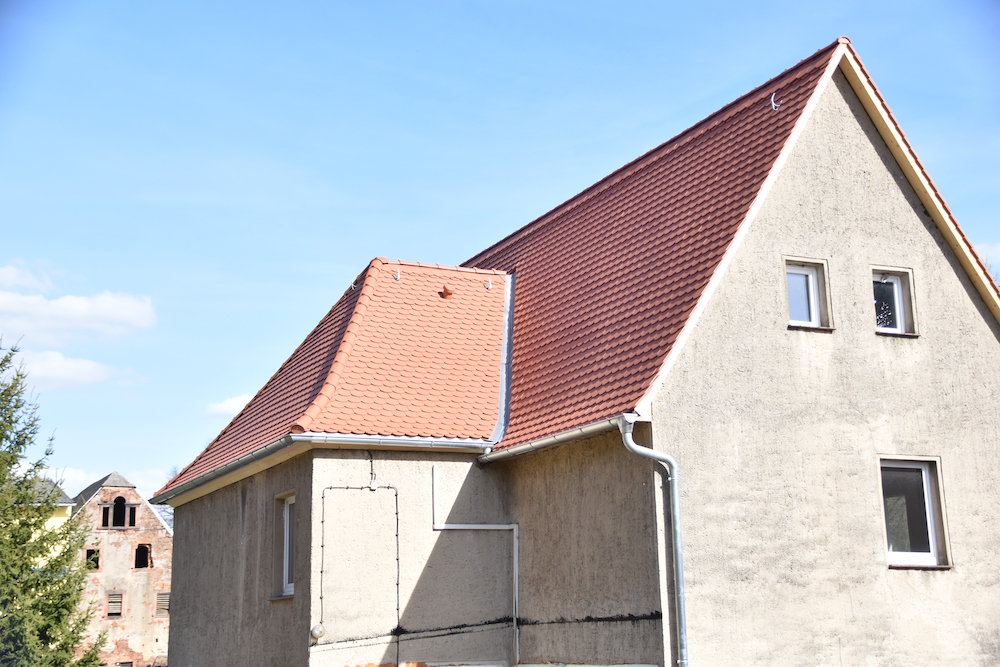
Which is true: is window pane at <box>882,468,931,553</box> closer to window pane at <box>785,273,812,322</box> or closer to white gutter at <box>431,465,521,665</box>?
window pane at <box>785,273,812,322</box>

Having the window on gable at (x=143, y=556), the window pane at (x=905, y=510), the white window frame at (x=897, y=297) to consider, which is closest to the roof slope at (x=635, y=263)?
the white window frame at (x=897, y=297)

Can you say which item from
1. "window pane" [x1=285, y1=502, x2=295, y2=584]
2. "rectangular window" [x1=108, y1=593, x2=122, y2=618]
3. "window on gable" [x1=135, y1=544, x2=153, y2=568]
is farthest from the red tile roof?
"window on gable" [x1=135, y1=544, x2=153, y2=568]

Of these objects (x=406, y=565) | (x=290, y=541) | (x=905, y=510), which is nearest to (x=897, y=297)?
(x=905, y=510)

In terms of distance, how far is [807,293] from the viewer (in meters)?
11.7

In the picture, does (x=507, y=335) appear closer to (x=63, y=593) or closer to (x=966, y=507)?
(x=966, y=507)

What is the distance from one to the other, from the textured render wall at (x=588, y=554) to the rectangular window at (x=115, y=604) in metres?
45.8

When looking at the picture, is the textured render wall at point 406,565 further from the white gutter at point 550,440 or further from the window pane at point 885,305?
the window pane at point 885,305

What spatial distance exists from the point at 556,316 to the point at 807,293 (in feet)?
12.0

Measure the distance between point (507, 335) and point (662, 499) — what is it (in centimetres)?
529

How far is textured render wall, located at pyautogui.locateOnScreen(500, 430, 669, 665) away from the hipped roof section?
124 centimetres

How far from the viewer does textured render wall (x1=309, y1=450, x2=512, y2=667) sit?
473 inches

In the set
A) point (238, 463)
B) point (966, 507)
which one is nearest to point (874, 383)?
point (966, 507)

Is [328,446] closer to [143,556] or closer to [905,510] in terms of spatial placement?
[905,510]

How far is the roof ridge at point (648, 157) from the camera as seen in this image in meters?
13.1
